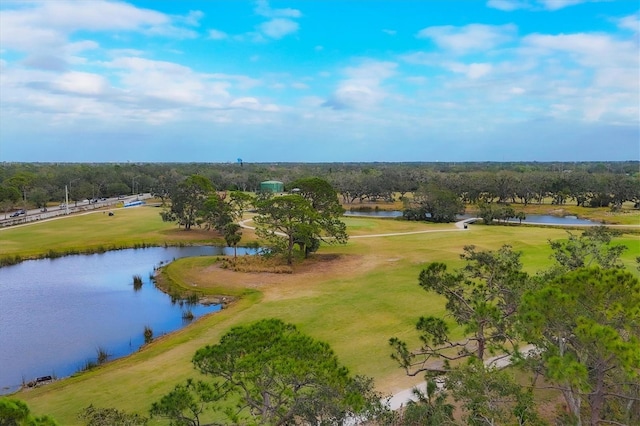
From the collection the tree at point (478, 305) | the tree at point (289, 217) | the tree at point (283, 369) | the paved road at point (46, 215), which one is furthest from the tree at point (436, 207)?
the tree at point (283, 369)

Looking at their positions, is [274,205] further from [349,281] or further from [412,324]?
[412,324]

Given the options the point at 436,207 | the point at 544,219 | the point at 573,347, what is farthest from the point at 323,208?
the point at 544,219

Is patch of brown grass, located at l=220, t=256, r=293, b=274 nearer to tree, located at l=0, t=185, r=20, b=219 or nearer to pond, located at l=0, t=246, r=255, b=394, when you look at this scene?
pond, located at l=0, t=246, r=255, b=394

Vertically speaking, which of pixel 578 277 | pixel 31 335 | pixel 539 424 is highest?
pixel 578 277

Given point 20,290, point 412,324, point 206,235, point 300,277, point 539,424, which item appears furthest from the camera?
point 206,235

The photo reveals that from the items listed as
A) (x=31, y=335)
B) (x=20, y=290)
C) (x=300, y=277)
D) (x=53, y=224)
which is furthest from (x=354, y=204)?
(x=31, y=335)

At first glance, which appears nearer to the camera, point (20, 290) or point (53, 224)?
point (20, 290)
